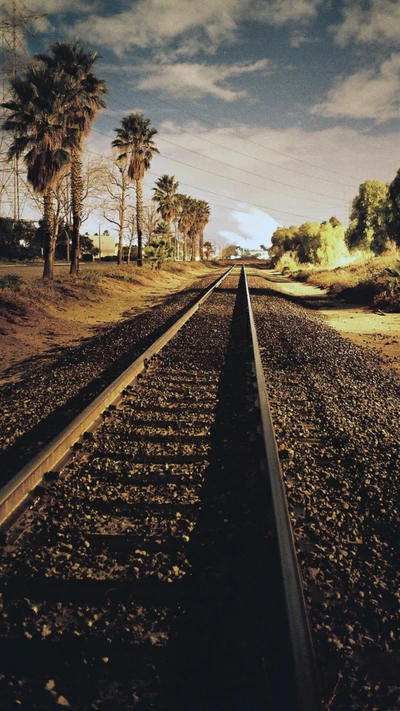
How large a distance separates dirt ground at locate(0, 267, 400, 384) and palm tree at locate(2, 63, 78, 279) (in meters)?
6.33

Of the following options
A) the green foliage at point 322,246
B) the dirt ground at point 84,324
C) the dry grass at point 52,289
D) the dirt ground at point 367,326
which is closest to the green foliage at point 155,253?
the dry grass at point 52,289

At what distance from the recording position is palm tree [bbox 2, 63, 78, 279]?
2019cm

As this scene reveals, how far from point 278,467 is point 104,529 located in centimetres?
118

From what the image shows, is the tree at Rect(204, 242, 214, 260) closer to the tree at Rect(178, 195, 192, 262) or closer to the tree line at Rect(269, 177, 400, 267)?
the tree at Rect(178, 195, 192, 262)

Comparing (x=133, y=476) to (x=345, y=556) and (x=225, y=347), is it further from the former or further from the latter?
(x=225, y=347)

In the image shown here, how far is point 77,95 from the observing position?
23.9 meters

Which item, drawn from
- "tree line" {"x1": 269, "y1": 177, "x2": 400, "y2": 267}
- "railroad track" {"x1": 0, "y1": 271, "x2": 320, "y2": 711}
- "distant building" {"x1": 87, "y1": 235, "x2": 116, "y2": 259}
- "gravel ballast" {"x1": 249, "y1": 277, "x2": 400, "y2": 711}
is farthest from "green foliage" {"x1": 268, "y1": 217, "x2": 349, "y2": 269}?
"distant building" {"x1": 87, "y1": 235, "x2": 116, "y2": 259}

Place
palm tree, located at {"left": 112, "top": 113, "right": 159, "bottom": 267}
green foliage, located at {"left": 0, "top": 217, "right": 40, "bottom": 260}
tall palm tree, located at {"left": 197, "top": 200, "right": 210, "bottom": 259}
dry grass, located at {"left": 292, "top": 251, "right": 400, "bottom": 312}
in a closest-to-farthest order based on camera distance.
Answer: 1. dry grass, located at {"left": 292, "top": 251, "right": 400, "bottom": 312}
2. palm tree, located at {"left": 112, "top": 113, "right": 159, "bottom": 267}
3. green foliage, located at {"left": 0, "top": 217, "right": 40, "bottom": 260}
4. tall palm tree, located at {"left": 197, "top": 200, "right": 210, "bottom": 259}

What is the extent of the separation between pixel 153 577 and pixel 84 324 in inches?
413

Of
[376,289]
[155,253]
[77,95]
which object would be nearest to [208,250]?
[155,253]

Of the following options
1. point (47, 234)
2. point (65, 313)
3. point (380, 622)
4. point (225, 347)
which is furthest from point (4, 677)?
point (47, 234)

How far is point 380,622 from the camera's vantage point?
1895 millimetres

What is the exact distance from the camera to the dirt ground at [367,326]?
829cm

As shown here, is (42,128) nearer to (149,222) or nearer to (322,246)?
(322,246)
